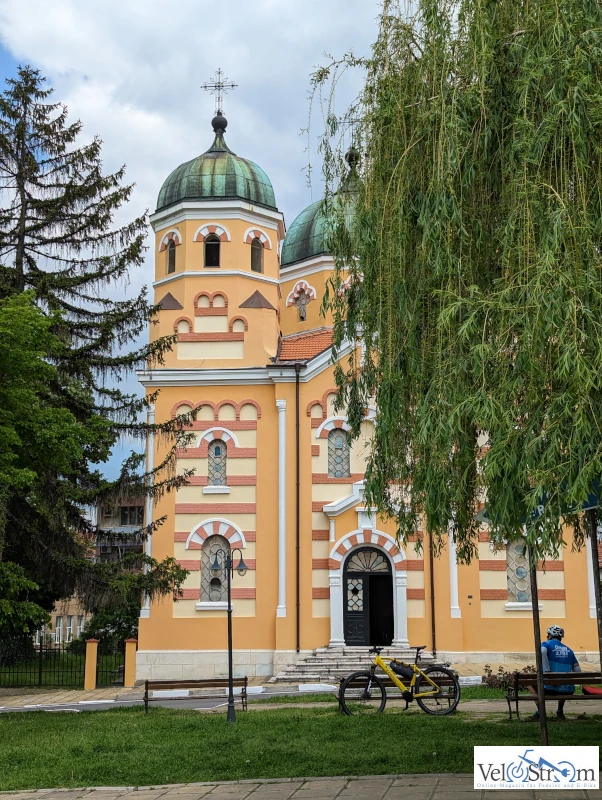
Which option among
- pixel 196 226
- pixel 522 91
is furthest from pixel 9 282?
pixel 522 91

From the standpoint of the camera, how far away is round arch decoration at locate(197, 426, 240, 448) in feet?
77.5

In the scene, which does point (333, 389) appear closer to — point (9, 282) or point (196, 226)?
point (196, 226)

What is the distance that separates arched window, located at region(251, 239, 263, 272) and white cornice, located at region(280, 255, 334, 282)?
3.88m

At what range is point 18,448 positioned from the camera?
53.9ft

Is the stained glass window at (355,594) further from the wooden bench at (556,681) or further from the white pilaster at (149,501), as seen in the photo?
the wooden bench at (556,681)

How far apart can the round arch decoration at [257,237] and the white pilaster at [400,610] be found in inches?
392

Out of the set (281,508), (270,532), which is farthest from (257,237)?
(270,532)

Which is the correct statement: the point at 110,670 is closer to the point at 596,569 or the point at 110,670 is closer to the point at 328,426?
the point at 328,426

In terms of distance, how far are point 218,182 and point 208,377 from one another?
19.1 feet

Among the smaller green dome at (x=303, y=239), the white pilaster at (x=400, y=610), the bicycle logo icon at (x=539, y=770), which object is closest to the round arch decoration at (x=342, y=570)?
the white pilaster at (x=400, y=610)

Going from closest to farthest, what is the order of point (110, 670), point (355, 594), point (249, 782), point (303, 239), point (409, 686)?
point (249, 782) < point (409, 686) < point (355, 594) < point (110, 670) < point (303, 239)

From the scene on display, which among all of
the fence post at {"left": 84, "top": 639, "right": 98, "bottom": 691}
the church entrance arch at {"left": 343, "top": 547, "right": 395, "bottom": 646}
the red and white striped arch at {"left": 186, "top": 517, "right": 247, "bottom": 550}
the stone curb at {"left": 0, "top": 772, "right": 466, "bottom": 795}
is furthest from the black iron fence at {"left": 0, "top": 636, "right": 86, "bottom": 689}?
the stone curb at {"left": 0, "top": 772, "right": 466, "bottom": 795}

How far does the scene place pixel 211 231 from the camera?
2503 centimetres

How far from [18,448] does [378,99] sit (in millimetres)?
9919
